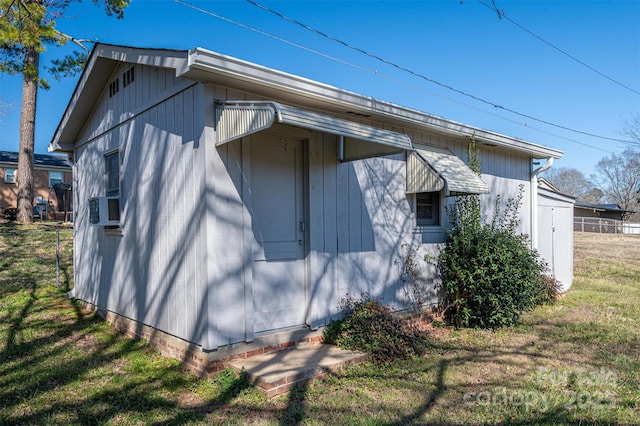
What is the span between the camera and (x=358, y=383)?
3.98 meters

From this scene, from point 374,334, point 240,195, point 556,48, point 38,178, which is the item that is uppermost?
point 556,48

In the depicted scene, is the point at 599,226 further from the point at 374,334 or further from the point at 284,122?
the point at 284,122

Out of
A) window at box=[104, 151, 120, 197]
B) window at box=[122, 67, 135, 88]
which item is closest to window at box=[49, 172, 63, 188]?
window at box=[104, 151, 120, 197]

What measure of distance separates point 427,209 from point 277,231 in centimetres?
291

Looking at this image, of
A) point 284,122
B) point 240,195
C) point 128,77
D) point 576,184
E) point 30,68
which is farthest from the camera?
point 576,184

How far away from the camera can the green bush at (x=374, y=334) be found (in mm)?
4621

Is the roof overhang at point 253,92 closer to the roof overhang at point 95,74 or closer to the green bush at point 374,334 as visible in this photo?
the roof overhang at point 95,74

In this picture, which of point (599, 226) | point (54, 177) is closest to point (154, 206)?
point (54, 177)

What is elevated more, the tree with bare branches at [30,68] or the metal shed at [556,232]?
the tree with bare branches at [30,68]

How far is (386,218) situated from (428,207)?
1.16 meters

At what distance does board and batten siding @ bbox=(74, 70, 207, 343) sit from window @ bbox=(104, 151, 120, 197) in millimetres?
89

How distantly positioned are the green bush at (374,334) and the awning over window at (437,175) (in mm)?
1777

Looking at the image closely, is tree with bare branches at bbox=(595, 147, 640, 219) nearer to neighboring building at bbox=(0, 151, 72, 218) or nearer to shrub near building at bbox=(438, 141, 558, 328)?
shrub near building at bbox=(438, 141, 558, 328)

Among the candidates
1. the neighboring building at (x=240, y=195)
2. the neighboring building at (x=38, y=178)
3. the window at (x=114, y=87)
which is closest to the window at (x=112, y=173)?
the neighboring building at (x=240, y=195)
